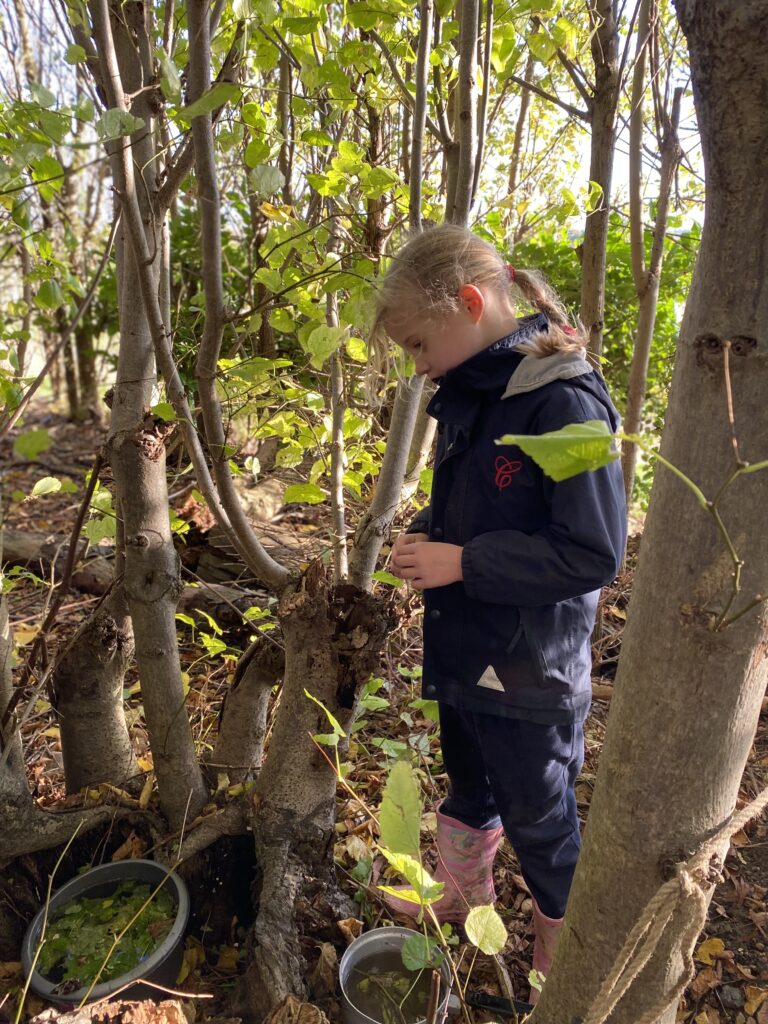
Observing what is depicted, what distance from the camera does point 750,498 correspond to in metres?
0.71

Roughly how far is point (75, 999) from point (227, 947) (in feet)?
1.26

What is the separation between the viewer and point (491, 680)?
4.92 ft

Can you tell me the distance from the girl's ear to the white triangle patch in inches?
29.1

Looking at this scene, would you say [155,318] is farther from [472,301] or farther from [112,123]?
[472,301]

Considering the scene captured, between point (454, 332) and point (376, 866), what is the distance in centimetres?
150

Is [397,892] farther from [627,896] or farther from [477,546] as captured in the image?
[477,546]

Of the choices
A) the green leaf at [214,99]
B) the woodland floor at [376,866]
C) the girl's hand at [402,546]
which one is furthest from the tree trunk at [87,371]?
the green leaf at [214,99]

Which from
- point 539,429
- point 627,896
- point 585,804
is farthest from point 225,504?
point 585,804

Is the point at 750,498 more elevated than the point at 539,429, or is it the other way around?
the point at 539,429

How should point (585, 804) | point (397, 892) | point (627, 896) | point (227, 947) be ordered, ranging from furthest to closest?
point (585, 804), point (227, 947), point (397, 892), point (627, 896)

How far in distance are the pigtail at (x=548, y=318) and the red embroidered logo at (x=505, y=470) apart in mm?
225

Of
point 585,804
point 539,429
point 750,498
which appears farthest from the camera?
point 585,804

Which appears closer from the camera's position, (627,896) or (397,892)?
(627,896)

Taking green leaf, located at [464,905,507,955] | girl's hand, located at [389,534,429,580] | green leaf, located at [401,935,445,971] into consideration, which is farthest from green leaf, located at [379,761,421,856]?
girl's hand, located at [389,534,429,580]
